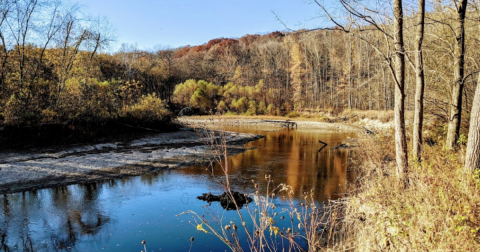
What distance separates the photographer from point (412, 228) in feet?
12.3

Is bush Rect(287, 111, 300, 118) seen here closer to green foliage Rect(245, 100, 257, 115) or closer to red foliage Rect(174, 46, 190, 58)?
green foliage Rect(245, 100, 257, 115)

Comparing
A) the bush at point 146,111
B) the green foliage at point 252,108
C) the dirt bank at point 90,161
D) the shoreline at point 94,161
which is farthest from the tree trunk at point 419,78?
the green foliage at point 252,108

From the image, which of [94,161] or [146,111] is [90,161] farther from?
[146,111]

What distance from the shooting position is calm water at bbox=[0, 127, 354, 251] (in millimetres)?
6410

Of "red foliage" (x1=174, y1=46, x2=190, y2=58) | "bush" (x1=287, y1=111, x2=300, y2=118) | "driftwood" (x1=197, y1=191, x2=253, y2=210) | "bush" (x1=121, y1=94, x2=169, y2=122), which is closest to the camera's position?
"driftwood" (x1=197, y1=191, x2=253, y2=210)

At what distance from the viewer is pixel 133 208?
852 cm

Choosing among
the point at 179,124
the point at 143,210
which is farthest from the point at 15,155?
the point at 179,124

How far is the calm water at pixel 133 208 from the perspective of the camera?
6.41m

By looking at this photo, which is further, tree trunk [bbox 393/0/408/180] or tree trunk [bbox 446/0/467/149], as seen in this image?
tree trunk [bbox 446/0/467/149]

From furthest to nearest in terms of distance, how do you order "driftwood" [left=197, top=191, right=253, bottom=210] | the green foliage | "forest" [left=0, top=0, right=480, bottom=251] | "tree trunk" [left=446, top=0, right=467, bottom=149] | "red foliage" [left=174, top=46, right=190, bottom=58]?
"red foliage" [left=174, top=46, right=190, bottom=58]
the green foliage
"driftwood" [left=197, top=191, right=253, bottom=210]
"tree trunk" [left=446, top=0, right=467, bottom=149]
"forest" [left=0, top=0, right=480, bottom=251]

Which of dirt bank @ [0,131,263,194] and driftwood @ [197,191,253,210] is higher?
dirt bank @ [0,131,263,194]

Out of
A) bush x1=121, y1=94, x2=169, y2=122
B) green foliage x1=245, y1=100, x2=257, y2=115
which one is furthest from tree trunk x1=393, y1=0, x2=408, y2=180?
green foliage x1=245, y1=100, x2=257, y2=115

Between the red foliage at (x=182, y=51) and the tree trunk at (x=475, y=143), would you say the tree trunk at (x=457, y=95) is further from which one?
the red foliage at (x=182, y=51)

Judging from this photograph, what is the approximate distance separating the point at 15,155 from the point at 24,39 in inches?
270
